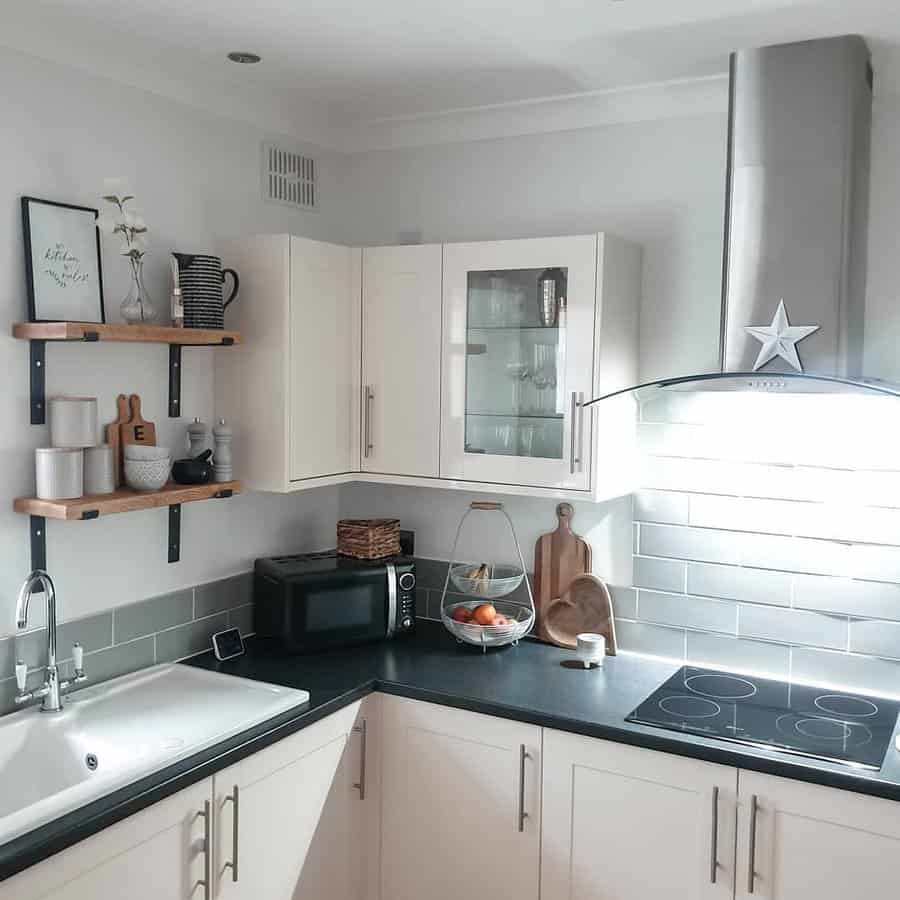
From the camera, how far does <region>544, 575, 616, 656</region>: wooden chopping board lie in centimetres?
297

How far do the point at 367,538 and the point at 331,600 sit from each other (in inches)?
10.0

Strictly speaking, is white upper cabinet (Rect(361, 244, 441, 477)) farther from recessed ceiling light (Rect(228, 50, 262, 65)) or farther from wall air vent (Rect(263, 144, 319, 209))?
recessed ceiling light (Rect(228, 50, 262, 65))

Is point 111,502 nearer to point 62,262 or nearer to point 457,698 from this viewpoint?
point 62,262

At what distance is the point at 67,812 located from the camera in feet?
6.15

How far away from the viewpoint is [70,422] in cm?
Answer: 235

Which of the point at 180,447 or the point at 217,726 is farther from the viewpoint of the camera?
the point at 180,447

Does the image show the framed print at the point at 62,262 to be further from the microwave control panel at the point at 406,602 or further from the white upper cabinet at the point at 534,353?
the microwave control panel at the point at 406,602

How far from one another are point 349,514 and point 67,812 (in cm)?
170

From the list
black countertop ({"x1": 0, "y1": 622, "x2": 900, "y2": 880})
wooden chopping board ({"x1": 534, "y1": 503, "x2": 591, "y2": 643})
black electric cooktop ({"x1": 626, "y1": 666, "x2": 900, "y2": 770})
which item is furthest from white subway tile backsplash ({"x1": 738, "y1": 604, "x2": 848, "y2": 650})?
wooden chopping board ({"x1": 534, "y1": 503, "x2": 591, "y2": 643})

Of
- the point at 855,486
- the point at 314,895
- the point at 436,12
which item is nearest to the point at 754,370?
the point at 855,486

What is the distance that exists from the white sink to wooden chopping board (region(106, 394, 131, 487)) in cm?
54

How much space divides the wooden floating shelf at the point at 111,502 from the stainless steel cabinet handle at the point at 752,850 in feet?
4.97

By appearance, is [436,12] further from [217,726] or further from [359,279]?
[217,726]

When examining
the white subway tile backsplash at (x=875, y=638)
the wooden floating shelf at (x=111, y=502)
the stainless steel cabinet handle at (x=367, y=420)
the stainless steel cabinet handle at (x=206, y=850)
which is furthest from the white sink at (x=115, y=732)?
the white subway tile backsplash at (x=875, y=638)
